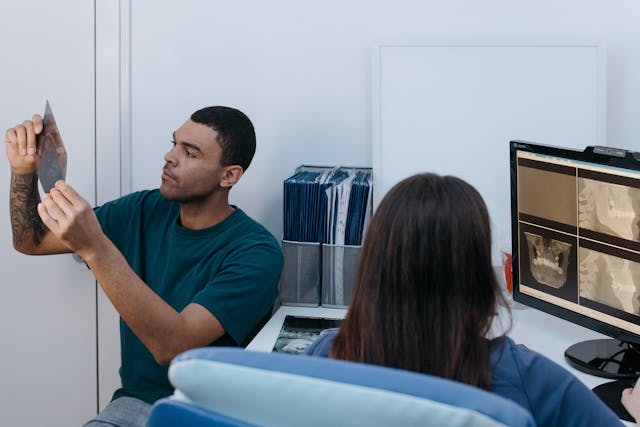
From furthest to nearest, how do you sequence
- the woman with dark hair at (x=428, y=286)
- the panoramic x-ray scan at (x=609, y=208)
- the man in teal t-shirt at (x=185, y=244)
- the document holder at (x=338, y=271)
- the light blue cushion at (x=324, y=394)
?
the document holder at (x=338, y=271) → the man in teal t-shirt at (x=185, y=244) → the panoramic x-ray scan at (x=609, y=208) → the woman with dark hair at (x=428, y=286) → the light blue cushion at (x=324, y=394)

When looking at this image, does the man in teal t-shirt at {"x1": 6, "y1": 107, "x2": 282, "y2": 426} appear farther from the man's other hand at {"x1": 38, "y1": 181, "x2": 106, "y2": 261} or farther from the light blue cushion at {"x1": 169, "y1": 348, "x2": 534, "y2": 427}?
the light blue cushion at {"x1": 169, "y1": 348, "x2": 534, "y2": 427}

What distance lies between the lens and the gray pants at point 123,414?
76.2 inches

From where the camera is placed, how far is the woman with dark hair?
1.11 metres

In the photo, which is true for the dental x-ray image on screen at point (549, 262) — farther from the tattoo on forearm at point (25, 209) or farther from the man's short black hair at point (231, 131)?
the tattoo on forearm at point (25, 209)

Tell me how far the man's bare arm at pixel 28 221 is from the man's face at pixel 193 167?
0.95 ft

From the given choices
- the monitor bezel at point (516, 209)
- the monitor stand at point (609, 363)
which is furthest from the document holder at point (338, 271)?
the monitor stand at point (609, 363)

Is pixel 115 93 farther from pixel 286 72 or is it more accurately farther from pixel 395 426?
pixel 395 426

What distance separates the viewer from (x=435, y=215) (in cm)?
111

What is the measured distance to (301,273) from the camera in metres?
2.19

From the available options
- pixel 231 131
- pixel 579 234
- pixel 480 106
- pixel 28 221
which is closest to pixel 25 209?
pixel 28 221

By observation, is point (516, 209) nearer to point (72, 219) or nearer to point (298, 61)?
point (298, 61)

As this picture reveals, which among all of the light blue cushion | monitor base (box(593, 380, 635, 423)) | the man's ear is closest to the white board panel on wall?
the man's ear

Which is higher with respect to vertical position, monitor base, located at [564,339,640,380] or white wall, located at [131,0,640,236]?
white wall, located at [131,0,640,236]

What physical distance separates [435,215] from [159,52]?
1427 millimetres
